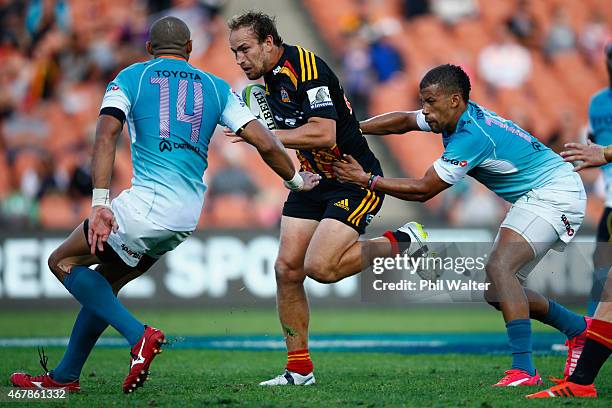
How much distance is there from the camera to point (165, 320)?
13375 mm

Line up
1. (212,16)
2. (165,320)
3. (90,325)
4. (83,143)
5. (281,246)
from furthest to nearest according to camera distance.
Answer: (212,16), (83,143), (165,320), (281,246), (90,325)

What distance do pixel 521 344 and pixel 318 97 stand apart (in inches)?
93.3

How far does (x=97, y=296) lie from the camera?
20.2ft

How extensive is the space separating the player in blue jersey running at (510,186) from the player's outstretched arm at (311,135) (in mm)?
241

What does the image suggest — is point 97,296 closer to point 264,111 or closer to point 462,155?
point 264,111

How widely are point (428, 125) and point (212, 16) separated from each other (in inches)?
468

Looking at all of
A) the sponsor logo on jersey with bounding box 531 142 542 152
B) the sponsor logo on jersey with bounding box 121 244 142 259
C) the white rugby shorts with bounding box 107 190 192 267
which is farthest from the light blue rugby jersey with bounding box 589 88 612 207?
the sponsor logo on jersey with bounding box 121 244 142 259

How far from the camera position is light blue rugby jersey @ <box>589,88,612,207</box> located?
372 inches

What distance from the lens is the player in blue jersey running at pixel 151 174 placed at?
6.11m

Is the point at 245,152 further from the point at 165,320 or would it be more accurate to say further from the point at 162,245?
the point at 162,245

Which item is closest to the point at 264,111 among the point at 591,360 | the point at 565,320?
the point at 565,320

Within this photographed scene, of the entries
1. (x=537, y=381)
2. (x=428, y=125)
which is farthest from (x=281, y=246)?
(x=537, y=381)

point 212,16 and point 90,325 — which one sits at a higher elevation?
point 212,16

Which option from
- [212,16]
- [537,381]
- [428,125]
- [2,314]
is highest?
[212,16]
